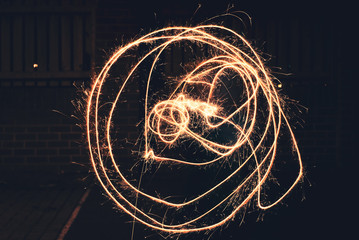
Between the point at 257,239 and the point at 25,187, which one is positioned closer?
the point at 257,239

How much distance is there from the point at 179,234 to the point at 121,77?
A: 3.24 m

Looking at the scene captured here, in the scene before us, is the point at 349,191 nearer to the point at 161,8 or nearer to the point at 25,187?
the point at 161,8

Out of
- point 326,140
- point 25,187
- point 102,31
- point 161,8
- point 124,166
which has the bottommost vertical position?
point 25,187

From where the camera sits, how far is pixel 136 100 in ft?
21.7

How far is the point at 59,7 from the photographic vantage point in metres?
6.46

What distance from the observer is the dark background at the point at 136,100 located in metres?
6.46

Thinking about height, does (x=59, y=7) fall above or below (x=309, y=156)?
above

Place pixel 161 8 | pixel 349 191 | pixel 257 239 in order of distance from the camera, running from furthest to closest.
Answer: pixel 161 8 → pixel 349 191 → pixel 257 239

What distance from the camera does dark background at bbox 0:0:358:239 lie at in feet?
21.2

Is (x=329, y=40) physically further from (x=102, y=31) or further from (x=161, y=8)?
(x=102, y=31)

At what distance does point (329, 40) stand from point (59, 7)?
4775 mm

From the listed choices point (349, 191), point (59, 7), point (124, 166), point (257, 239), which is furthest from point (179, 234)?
point (59, 7)

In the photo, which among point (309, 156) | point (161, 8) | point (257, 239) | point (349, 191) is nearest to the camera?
point (257, 239)

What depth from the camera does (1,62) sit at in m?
6.56
